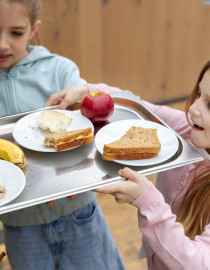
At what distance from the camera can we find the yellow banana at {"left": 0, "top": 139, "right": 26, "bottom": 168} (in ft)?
2.73

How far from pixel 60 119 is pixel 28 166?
20cm

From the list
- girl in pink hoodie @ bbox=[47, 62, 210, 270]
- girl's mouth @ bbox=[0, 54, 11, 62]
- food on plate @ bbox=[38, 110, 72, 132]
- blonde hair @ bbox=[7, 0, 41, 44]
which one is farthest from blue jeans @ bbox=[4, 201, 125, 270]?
blonde hair @ bbox=[7, 0, 41, 44]

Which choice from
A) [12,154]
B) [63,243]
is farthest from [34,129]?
[63,243]

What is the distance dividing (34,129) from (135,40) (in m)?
1.94

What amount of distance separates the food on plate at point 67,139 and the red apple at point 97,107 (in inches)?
4.0

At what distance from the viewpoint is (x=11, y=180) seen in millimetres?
788

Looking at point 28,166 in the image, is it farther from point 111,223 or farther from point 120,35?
point 120,35

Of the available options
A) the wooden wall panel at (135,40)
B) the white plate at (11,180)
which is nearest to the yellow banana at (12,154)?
the white plate at (11,180)

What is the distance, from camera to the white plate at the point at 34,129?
0.92 meters

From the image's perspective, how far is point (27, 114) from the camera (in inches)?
43.3

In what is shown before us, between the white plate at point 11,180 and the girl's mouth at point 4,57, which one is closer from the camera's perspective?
the white plate at point 11,180

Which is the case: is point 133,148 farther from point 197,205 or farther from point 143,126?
point 197,205

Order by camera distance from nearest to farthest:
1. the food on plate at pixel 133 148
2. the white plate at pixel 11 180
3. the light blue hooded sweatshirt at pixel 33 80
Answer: the white plate at pixel 11 180 < the food on plate at pixel 133 148 < the light blue hooded sweatshirt at pixel 33 80

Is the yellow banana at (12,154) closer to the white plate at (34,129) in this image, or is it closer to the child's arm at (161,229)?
the white plate at (34,129)
